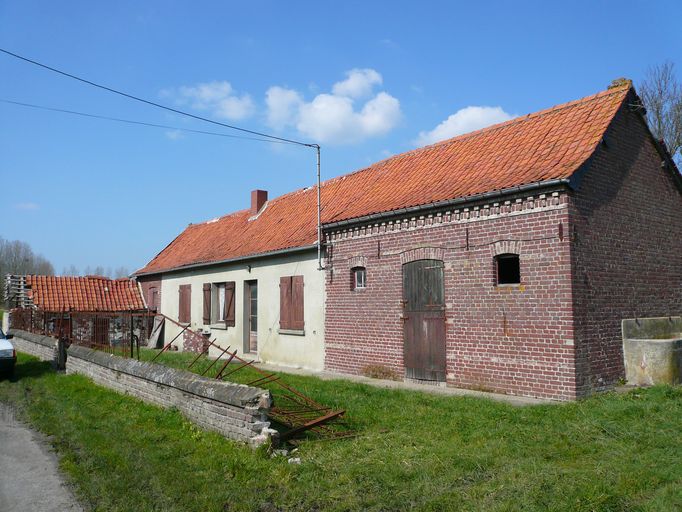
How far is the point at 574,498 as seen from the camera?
4836mm

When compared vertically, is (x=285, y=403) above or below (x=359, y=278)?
below

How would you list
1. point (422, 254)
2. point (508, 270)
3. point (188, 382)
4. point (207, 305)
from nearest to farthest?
point (188, 382) → point (508, 270) → point (422, 254) → point (207, 305)

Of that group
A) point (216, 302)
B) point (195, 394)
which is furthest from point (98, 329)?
point (195, 394)

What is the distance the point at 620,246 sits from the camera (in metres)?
10.7

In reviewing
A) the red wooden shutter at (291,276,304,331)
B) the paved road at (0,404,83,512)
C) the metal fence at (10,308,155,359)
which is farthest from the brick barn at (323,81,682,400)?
the paved road at (0,404,83,512)

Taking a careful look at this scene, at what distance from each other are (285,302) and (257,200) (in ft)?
23.3

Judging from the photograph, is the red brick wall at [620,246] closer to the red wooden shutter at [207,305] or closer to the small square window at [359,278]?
the small square window at [359,278]

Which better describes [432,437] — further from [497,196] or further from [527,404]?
[497,196]

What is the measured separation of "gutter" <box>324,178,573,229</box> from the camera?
30.6ft

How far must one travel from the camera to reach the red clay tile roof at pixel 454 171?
33.9ft

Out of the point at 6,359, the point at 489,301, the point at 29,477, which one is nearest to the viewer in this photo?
the point at 29,477

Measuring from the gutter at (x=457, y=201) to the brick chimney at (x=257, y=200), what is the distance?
8.21m

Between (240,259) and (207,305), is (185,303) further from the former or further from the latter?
(240,259)

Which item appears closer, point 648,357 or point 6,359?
point 648,357
